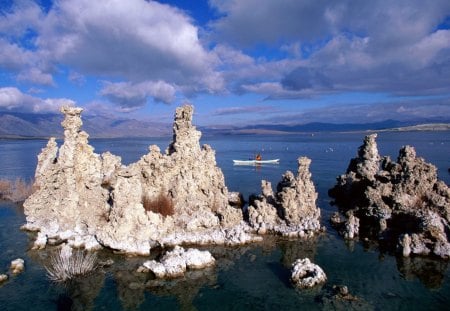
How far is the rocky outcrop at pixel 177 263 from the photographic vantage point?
29906 millimetres

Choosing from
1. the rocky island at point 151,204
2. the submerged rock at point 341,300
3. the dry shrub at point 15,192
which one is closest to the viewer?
the submerged rock at point 341,300

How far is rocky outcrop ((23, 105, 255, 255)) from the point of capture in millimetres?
35938

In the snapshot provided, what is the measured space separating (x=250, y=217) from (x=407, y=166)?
1936 cm

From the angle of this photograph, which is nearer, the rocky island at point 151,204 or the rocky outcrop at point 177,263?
the rocky outcrop at point 177,263

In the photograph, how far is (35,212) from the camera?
4131 cm

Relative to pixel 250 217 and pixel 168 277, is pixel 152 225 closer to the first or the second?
pixel 168 277

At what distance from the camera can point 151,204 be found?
135 feet

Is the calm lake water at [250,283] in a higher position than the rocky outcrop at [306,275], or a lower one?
lower

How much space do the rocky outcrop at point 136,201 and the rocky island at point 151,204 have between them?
0.30ft

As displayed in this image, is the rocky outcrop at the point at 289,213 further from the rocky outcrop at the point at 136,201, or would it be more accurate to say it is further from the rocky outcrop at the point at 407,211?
the rocky outcrop at the point at 407,211

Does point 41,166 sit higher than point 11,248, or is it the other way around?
point 41,166

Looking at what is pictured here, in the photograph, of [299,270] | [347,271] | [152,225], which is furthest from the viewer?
[152,225]

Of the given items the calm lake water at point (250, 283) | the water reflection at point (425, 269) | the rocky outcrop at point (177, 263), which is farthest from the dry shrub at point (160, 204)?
the water reflection at point (425, 269)

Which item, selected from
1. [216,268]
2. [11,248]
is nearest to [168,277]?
[216,268]
